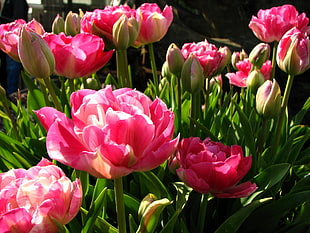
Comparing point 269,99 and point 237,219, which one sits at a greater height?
point 269,99

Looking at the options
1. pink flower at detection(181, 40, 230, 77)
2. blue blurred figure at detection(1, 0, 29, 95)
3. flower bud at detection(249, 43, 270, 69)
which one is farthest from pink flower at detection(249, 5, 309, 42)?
blue blurred figure at detection(1, 0, 29, 95)

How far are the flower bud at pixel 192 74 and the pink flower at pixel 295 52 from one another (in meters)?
0.17

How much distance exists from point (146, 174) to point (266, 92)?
255 millimetres

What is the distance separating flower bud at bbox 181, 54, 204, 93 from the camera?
29.6 inches

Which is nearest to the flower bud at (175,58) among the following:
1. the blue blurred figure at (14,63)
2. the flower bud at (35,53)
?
the flower bud at (35,53)

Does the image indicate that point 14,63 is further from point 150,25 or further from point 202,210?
point 202,210

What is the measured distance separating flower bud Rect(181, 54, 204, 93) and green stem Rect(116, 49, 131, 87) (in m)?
0.16

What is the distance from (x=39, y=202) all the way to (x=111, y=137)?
0.33 feet

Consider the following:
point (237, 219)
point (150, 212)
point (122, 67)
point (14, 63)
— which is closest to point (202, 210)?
point (237, 219)

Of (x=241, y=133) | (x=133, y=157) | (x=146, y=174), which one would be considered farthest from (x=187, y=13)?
(x=133, y=157)

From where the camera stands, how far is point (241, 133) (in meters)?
0.90

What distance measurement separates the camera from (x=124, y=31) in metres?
0.79

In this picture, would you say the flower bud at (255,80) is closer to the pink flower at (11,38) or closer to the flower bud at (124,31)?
the flower bud at (124,31)

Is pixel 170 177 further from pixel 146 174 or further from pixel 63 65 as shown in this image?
pixel 63 65
